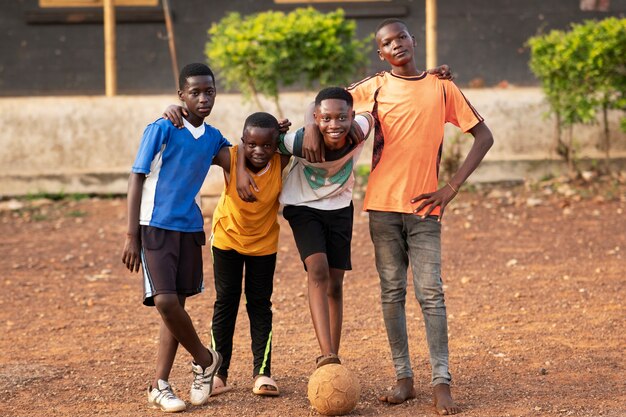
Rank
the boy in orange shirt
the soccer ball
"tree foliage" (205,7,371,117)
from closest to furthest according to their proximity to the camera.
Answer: the soccer ball, the boy in orange shirt, "tree foliage" (205,7,371,117)

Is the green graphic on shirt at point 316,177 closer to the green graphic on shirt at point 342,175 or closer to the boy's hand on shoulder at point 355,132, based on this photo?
the green graphic on shirt at point 342,175

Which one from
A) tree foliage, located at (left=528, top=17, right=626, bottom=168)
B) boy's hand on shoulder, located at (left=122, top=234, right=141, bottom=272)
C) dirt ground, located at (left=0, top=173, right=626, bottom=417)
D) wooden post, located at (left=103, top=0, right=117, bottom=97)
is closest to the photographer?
boy's hand on shoulder, located at (left=122, top=234, right=141, bottom=272)

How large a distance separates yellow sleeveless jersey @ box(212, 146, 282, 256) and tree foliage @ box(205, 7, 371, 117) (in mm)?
5343

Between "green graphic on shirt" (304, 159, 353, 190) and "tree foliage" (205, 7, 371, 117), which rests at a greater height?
"tree foliage" (205, 7, 371, 117)

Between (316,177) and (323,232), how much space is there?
0.87 feet

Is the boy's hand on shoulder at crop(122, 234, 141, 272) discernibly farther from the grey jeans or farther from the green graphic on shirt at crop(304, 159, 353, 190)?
the grey jeans

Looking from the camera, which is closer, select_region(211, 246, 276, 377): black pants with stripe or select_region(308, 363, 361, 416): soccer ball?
select_region(308, 363, 361, 416): soccer ball

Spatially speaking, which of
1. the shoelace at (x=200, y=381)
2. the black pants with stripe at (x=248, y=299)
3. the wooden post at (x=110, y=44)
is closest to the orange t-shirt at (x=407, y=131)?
the black pants with stripe at (x=248, y=299)

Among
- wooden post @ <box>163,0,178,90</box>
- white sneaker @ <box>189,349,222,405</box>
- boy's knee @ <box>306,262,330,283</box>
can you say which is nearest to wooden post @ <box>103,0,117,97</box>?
wooden post @ <box>163,0,178,90</box>

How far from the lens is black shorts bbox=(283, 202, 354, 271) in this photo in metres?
4.75

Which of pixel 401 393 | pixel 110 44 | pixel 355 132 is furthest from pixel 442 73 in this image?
pixel 110 44

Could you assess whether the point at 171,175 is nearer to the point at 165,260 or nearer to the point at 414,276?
the point at 165,260

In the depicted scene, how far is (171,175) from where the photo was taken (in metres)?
4.67

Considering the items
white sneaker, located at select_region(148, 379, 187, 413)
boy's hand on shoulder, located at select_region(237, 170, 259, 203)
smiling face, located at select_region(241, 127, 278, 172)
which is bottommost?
white sneaker, located at select_region(148, 379, 187, 413)
